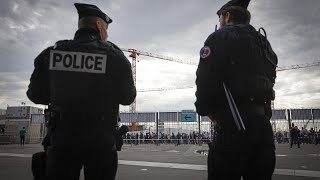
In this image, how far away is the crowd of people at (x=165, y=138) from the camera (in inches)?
1193

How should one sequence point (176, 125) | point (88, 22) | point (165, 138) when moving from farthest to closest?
point (176, 125)
point (165, 138)
point (88, 22)

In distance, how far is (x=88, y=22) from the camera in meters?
2.61

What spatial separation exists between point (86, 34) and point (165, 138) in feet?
98.3

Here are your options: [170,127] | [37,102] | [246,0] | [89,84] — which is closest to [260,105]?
[246,0]

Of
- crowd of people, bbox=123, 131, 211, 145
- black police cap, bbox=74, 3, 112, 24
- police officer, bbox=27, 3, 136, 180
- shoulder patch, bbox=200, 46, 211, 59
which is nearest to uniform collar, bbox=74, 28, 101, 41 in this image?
police officer, bbox=27, 3, 136, 180

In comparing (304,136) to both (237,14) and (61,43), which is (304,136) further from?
(61,43)

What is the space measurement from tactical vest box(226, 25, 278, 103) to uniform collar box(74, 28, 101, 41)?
116 centimetres

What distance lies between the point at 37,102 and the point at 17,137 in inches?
1448

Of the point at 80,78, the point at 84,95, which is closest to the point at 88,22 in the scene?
the point at 80,78

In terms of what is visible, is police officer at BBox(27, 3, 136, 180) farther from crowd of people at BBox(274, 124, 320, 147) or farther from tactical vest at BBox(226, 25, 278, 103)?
crowd of people at BBox(274, 124, 320, 147)

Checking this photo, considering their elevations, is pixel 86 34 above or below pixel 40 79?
above

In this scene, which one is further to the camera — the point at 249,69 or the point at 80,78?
the point at 80,78

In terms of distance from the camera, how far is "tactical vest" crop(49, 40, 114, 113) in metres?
2.30

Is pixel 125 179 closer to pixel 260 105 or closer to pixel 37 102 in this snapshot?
pixel 37 102
